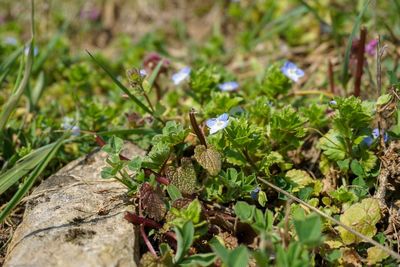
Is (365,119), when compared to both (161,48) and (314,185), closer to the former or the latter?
(314,185)

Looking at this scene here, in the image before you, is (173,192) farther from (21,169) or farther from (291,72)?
(291,72)

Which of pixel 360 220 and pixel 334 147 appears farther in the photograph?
pixel 334 147

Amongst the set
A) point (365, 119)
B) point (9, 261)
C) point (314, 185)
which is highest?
point (365, 119)

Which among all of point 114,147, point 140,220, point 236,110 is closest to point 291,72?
point 236,110

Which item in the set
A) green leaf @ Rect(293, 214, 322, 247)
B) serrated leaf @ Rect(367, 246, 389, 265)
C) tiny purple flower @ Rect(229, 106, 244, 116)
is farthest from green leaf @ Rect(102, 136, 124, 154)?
serrated leaf @ Rect(367, 246, 389, 265)

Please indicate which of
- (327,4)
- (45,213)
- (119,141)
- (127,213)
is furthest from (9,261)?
(327,4)

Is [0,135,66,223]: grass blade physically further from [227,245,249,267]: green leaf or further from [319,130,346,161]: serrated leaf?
[319,130,346,161]: serrated leaf
